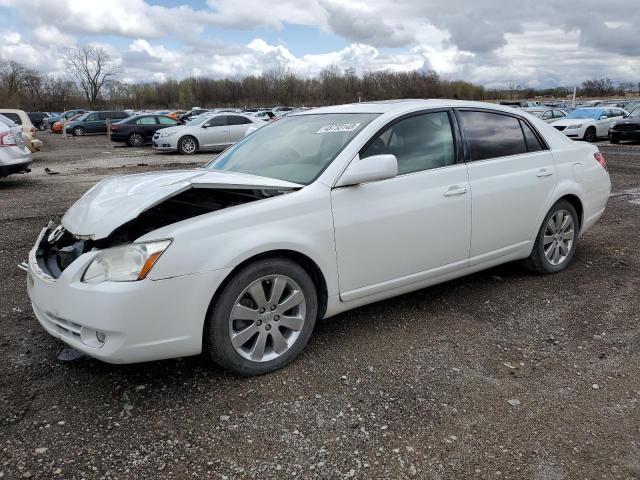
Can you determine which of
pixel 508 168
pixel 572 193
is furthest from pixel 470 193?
pixel 572 193

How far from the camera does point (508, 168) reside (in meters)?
4.41

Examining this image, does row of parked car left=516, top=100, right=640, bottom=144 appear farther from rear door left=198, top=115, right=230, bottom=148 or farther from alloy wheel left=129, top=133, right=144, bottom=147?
alloy wheel left=129, top=133, right=144, bottom=147

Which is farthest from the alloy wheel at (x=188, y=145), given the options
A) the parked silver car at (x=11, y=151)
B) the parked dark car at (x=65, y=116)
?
the parked dark car at (x=65, y=116)

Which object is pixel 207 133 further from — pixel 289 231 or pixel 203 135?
pixel 289 231

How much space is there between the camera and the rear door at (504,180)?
4191 mm

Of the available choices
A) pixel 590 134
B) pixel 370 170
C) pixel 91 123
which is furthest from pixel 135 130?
pixel 370 170

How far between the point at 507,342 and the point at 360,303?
1031 millimetres

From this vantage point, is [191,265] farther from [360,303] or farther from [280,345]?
[360,303]

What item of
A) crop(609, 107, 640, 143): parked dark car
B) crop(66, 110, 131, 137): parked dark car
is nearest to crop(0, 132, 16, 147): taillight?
crop(609, 107, 640, 143): parked dark car

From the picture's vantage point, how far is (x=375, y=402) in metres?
2.96

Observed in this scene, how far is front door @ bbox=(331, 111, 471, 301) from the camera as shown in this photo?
3.48m

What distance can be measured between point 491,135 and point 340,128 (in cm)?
135

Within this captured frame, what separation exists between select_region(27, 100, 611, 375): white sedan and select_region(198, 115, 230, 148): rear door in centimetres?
1566

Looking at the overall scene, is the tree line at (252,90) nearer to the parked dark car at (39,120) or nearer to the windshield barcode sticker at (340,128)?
the parked dark car at (39,120)
